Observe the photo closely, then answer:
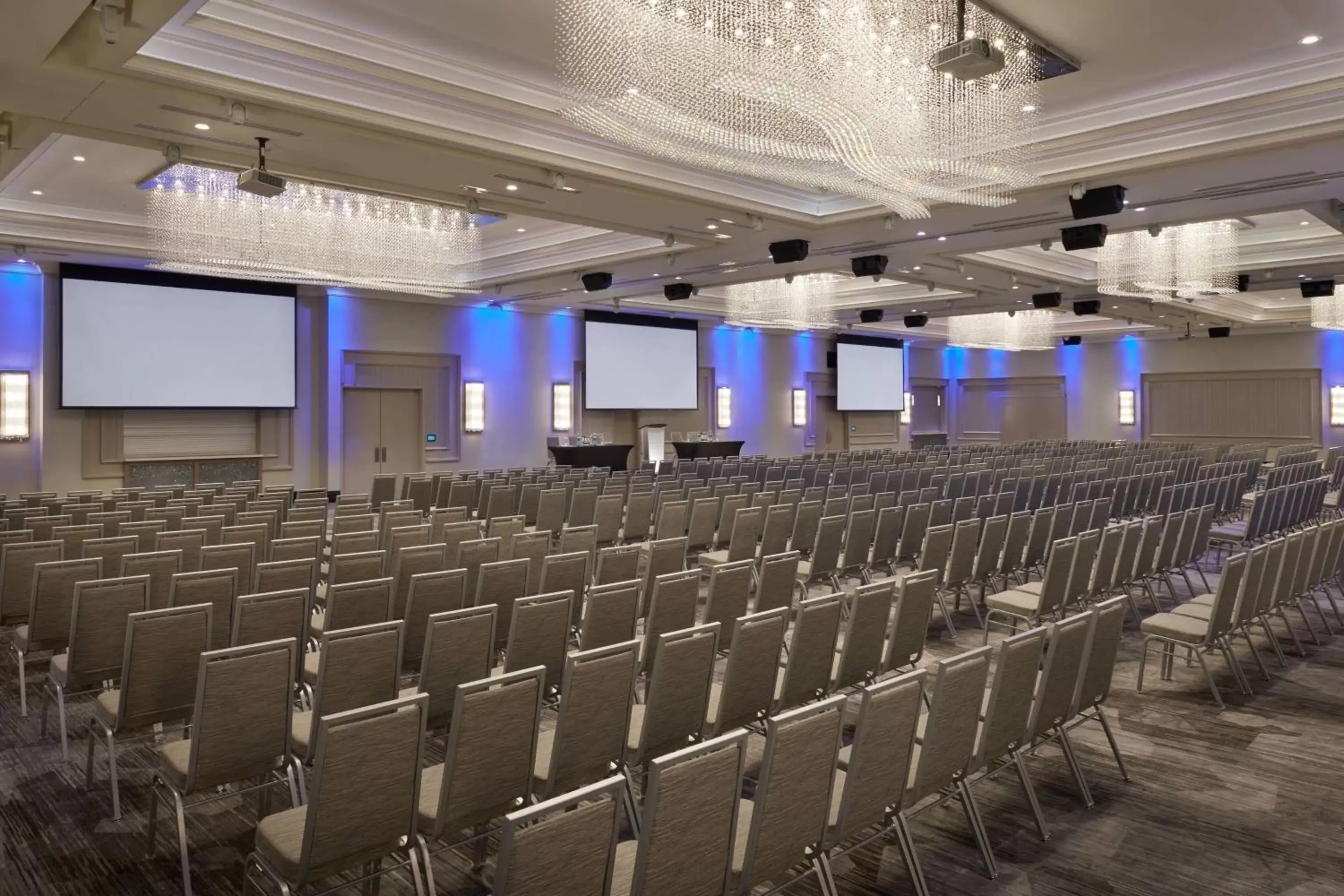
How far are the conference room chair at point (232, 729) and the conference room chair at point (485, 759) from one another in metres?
0.65

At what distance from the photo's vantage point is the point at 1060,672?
11.8 ft

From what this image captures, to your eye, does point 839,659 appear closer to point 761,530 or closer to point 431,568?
point 431,568

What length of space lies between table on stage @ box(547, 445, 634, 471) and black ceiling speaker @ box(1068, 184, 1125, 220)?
37.2ft

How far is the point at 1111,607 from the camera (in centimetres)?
390

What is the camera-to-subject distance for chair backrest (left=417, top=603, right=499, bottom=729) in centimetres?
360

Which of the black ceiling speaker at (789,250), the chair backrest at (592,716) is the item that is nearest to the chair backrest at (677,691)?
the chair backrest at (592,716)

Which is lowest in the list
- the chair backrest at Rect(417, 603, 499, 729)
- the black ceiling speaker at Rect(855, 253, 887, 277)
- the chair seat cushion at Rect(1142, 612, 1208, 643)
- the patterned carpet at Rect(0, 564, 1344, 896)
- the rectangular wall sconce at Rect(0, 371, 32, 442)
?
the patterned carpet at Rect(0, 564, 1344, 896)

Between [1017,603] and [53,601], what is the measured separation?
221 inches

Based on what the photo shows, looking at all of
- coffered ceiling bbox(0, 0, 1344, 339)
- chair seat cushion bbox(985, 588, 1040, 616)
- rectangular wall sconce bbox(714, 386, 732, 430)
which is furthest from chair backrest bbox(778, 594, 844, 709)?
rectangular wall sconce bbox(714, 386, 732, 430)

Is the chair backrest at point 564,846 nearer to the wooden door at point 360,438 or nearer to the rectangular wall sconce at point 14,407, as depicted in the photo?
the rectangular wall sconce at point 14,407

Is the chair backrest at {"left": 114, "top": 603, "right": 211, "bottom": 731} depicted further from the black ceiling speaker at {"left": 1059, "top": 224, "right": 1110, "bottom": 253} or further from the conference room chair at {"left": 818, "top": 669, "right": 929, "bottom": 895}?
the black ceiling speaker at {"left": 1059, "top": 224, "right": 1110, "bottom": 253}

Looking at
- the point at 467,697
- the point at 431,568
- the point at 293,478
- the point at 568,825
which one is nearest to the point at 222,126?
the point at 431,568

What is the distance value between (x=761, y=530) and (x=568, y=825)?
6250mm

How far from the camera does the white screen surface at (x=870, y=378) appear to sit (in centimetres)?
2578
